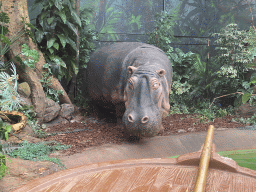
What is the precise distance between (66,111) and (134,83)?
2483 mm

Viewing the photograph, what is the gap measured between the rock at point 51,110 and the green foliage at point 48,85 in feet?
0.53

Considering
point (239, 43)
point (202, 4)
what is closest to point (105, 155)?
point (239, 43)

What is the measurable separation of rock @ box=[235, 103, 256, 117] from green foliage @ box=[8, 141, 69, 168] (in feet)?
13.7

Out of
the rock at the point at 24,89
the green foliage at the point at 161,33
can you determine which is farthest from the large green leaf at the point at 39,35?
the green foliage at the point at 161,33

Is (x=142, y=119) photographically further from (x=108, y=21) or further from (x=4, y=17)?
(x=108, y=21)

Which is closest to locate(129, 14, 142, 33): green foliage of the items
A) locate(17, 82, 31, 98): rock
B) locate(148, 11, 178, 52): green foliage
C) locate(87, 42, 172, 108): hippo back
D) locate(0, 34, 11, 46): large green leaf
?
locate(148, 11, 178, 52): green foliage

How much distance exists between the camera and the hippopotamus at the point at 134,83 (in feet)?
12.2

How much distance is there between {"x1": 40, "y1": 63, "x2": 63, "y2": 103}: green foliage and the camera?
5540 mm

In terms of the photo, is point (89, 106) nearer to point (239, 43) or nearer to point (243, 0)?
point (239, 43)

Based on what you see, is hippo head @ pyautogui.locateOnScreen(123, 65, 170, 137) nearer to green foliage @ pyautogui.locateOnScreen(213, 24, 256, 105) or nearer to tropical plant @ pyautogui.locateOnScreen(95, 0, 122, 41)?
green foliage @ pyautogui.locateOnScreen(213, 24, 256, 105)

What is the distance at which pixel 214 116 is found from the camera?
6.07 meters

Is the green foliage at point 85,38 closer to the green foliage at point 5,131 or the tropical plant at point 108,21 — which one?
the tropical plant at point 108,21

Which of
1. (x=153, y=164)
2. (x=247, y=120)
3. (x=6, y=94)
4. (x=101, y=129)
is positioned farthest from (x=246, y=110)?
(x=153, y=164)

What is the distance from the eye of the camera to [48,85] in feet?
18.3
